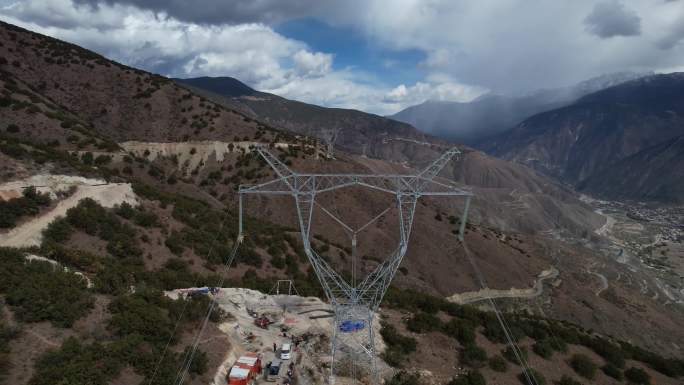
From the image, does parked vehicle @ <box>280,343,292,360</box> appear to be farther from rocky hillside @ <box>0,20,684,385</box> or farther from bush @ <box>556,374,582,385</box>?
bush @ <box>556,374,582,385</box>

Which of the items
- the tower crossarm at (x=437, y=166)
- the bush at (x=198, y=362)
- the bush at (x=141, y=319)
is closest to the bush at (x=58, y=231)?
the bush at (x=141, y=319)

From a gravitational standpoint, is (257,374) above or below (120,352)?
below

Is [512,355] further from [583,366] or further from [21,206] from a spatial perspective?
[21,206]

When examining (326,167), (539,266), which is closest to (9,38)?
(326,167)

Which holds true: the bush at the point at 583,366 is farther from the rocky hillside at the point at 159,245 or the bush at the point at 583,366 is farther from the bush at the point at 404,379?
the bush at the point at 404,379

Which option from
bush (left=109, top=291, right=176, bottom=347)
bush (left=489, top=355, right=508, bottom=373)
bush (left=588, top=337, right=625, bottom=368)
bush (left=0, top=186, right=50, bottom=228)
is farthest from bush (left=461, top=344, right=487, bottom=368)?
bush (left=0, top=186, right=50, bottom=228)

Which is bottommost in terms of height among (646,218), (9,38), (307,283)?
(646,218)

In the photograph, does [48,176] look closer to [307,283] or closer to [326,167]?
[307,283]

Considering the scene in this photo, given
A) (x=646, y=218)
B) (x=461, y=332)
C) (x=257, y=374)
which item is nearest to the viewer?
(x=257, y=374)
